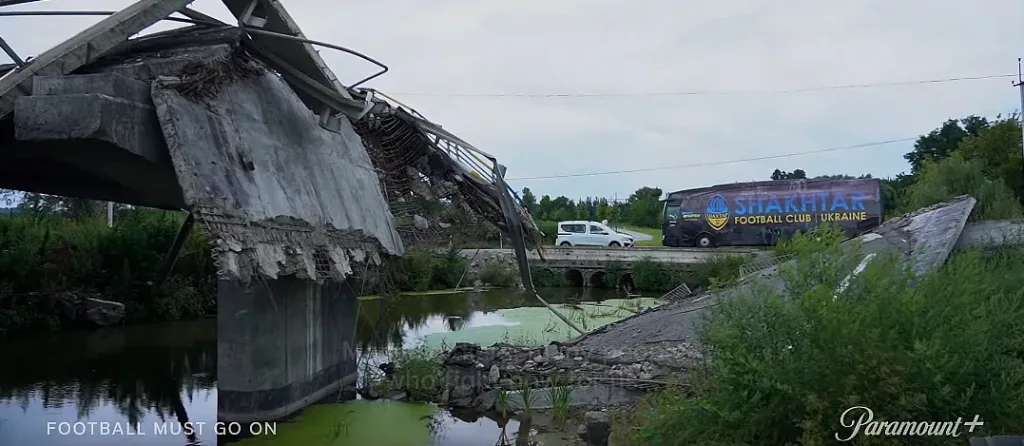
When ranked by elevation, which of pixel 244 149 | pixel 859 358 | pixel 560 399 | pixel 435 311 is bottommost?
pixel 560 399

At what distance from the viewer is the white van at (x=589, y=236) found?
118 ft

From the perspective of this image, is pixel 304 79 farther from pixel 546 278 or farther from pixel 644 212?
pixel 644 212

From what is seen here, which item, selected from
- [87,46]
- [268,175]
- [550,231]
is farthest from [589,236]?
[87,46]

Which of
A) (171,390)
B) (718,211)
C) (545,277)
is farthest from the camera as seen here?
(545,277)

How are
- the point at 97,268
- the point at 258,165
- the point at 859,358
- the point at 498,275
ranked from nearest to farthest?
the point at 859,358 → the point at 258,165 → the point at 97,268 → the point at 498,275

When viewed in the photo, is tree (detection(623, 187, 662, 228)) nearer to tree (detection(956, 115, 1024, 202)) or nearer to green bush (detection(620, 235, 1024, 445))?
tree (detection(956, 115, 1024, 202))

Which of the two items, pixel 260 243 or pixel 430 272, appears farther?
pixel 430 272

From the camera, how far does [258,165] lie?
8.91 m

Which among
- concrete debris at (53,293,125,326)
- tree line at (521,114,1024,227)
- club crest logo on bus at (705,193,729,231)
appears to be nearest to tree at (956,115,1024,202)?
tree line at (521,114,1024,227)

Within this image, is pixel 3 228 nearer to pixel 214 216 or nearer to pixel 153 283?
pixel 153 283

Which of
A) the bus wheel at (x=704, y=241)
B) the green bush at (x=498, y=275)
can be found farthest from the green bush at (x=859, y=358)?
the bus wheel at (x=704, y=241)

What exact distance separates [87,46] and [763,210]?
2658 cm

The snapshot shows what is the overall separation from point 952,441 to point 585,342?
7.49m

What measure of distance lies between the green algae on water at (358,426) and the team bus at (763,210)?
22330 millimetres
